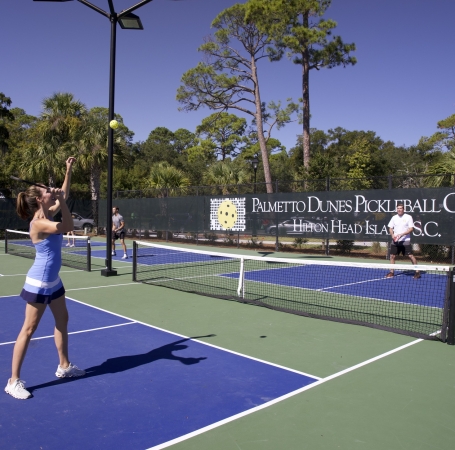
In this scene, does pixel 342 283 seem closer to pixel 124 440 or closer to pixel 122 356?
pixel 122 356

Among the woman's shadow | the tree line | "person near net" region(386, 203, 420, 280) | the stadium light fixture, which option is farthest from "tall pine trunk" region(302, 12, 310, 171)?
the woman's shadow

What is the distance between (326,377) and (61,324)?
8.55 ft

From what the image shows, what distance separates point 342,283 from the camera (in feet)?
34.7

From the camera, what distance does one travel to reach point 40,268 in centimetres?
418

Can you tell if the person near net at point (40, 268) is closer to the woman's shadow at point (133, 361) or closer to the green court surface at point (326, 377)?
the woman's shadow at point (133, 361)

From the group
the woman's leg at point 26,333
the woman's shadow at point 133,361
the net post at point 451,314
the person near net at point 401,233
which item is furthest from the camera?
the person near net at point 401,233

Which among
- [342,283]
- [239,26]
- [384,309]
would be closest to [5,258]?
[342,283]

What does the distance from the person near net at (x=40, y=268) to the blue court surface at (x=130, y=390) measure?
373mm

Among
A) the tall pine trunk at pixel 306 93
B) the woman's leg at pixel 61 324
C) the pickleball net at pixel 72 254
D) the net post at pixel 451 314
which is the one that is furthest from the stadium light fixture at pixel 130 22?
the tall pine trunk at pixel 306 93

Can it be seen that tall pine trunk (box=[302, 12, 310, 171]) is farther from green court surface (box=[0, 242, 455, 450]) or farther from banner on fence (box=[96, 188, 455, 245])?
green court surface (box=[0, 242, 455, 450])

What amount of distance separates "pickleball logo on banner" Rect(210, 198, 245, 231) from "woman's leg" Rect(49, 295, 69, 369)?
14.7m

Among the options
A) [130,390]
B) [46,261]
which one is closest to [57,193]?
[46,261]

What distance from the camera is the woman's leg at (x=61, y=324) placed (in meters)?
4.33

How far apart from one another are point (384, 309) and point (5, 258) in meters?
12.4
